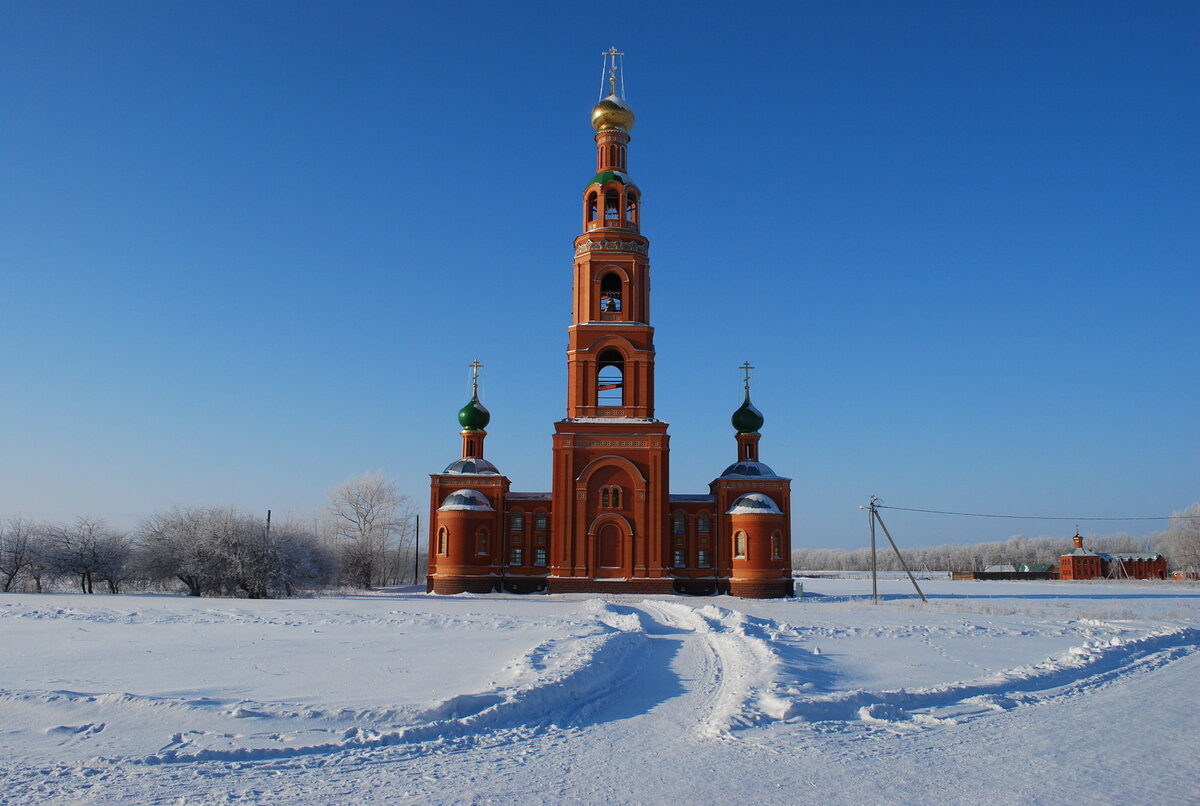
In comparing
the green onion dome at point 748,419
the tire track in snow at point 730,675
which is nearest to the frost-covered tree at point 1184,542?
the green onion dome at point 748,419

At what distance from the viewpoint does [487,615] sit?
2164 cm

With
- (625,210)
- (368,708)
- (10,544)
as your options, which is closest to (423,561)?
(10,544)

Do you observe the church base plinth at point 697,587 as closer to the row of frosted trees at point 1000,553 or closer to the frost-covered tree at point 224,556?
the frost-covered tree at point 224,556

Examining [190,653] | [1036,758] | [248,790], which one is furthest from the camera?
[190,653]

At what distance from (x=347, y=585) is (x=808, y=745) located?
43151mm

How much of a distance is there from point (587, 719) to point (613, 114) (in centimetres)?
3327

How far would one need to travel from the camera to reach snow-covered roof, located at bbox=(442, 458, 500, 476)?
38.5 meters

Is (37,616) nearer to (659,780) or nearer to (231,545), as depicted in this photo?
(231,545)

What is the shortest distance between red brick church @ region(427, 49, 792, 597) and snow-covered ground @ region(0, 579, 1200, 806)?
18488 mm

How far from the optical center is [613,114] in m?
38.5

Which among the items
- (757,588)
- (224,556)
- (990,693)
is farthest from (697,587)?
(990,693)

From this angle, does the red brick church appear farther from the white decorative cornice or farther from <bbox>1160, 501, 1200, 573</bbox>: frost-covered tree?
<bbox>1160, 501, 1200, 573</bbox>: frost-covered tree

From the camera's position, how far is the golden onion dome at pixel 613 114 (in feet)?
126

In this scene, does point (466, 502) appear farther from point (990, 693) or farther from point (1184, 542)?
point (1184, 542)
